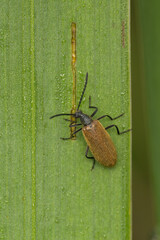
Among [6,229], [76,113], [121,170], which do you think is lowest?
[6,229]

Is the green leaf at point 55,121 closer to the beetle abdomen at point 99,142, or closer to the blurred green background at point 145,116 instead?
the beetle abdomen at point 99,142

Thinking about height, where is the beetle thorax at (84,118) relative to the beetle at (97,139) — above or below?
above

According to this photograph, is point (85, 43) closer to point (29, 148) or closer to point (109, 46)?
point (109, 46)

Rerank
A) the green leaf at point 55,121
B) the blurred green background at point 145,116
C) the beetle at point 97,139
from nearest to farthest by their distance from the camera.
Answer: the green leaf at point 55,121, the beetle at point 97,139, the blurred green background at point 145,116

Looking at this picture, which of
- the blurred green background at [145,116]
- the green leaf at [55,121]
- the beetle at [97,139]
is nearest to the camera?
the green leaf at [55,121]

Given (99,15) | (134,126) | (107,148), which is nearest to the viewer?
(99,15)

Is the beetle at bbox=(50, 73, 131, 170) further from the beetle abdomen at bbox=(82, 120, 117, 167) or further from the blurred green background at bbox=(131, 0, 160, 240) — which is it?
the blurred green background at bbox=(131, 0, 160, 240)

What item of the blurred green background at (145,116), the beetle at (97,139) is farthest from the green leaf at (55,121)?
the blurred green background at (145,116)

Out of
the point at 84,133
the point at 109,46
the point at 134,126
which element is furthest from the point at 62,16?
the point at 134,126
